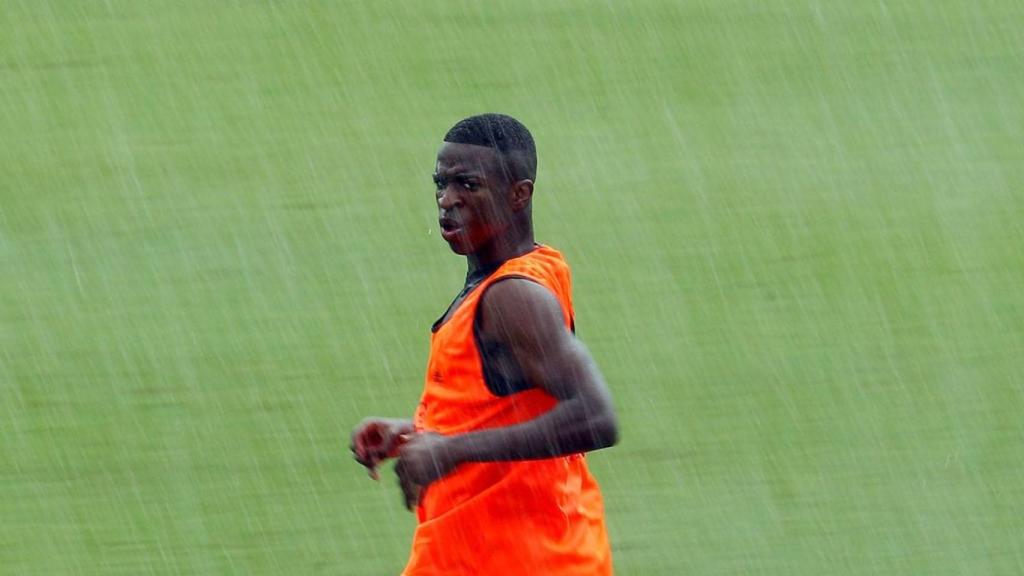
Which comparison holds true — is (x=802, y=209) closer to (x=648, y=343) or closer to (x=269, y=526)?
(x=648, y=343)

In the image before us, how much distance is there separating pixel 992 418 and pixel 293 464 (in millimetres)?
2691

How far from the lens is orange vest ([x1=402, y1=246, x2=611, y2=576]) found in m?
3.71

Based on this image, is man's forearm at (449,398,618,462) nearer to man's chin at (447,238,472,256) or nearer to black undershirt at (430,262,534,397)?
black undershirt at (430,262,534,397)

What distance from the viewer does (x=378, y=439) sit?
12.3ft

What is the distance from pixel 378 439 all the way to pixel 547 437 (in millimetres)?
397

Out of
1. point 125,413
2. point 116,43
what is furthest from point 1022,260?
point 116,43

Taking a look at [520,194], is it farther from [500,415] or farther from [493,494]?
[493,494]

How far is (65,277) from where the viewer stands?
754cm

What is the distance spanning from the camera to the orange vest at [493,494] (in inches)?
146

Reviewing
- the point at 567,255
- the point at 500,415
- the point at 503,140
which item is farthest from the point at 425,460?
the point at 567,255

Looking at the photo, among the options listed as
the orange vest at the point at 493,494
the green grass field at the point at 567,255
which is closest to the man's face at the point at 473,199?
the orange vest at the point at 493,494

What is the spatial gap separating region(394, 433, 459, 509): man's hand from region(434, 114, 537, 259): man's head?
51 cm

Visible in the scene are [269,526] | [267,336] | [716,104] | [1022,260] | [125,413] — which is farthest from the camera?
[716,104]

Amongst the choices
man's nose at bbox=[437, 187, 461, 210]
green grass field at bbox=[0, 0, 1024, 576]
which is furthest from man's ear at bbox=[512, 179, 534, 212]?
green grass field at bbox=[0, 0, 1024, 576]
